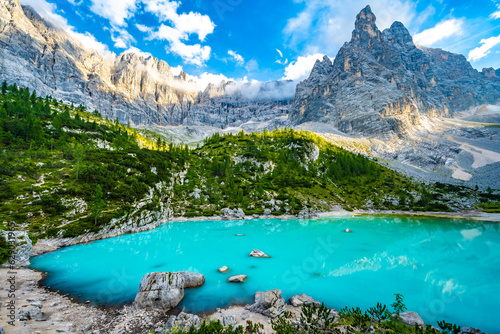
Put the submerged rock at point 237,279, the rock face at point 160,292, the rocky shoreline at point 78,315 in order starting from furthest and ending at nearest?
the submerged rock at point 237,279
the rock face at point 160,292
the rocky shoreline at point 78,315

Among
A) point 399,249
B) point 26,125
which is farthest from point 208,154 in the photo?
point 399,249

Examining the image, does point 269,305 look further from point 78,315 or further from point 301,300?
point 78,315

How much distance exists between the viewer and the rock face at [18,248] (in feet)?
84.6

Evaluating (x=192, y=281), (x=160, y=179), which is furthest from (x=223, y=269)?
(x=160, y=179)

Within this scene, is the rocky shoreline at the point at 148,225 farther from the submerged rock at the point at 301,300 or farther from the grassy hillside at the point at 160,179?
the submerged rock at the point at 301,300

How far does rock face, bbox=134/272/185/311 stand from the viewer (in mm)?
17031

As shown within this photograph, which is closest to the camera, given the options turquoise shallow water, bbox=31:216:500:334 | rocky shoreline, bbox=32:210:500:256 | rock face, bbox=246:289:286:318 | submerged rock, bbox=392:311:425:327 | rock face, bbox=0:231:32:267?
submerged rock, bbox=392:311:425:327

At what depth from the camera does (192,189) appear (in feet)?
273

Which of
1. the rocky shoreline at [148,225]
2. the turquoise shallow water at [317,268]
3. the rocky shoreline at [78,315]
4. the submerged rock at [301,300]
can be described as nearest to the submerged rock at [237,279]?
the turquoise shallow water at [317,268]

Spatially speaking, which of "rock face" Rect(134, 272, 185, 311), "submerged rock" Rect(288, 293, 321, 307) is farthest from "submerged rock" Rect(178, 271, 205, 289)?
"submerged rock" Rect(288, 293, 321, 307)

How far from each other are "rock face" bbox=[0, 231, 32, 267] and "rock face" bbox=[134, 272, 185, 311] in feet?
68.0

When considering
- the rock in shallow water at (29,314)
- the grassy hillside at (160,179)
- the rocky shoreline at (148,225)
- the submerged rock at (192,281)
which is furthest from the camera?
the grassy hillside at (160,179)

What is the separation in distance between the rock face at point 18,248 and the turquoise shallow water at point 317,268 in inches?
56.2

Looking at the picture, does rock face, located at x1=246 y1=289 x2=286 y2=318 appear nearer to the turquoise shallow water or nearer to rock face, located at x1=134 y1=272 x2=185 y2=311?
the turquoise shallow water
